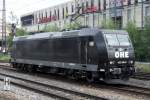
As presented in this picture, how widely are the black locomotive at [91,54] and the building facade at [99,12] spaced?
25.0m

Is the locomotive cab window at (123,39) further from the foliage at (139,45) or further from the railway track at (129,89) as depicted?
the foliage at (139,45)

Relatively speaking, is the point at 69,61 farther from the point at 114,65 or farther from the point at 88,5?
the point at 88,5

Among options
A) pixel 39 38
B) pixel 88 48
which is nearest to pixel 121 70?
pixel 88 48

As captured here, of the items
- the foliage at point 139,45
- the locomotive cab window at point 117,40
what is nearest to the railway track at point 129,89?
the locomotive cab window at point 117,40

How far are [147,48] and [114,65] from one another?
61.2 ft

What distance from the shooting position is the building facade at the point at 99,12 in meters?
59.4

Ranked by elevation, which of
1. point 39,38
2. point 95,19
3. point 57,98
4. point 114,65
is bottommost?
point 57,98

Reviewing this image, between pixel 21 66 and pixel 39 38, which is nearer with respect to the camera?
pixel 39 38

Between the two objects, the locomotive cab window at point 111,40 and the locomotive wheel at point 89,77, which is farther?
the locomotive wheel at point 89,77

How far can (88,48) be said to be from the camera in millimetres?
21891

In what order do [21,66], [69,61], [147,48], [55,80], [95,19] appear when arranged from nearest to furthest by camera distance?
1. [69,61]
2. [55,80]
3. [21,66]
4. [147,48]
5. [95,19]

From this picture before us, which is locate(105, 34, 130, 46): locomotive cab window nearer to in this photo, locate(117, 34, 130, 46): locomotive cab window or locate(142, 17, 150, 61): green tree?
locate(117, 34, 130, 46): locomotive cab window

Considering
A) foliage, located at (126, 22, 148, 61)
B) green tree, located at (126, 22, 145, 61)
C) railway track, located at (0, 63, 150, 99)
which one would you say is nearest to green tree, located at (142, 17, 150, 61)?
foliage, located at (126, 22, 148, 61)

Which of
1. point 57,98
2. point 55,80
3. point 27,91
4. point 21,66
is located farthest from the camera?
point 21,66
